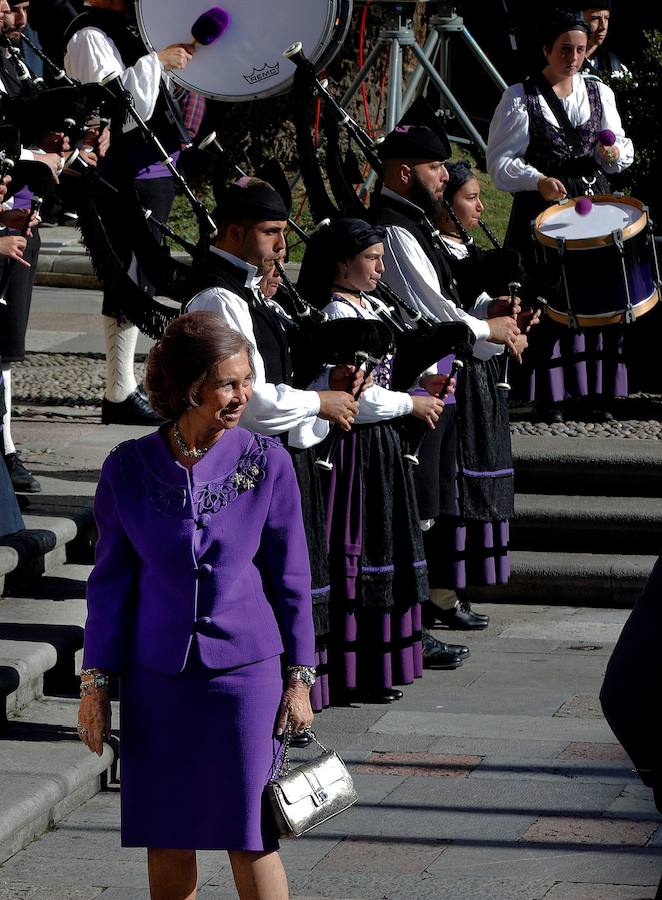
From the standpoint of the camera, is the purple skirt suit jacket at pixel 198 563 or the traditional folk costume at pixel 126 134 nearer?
the purple skirt suit jacket at pixel 198 563

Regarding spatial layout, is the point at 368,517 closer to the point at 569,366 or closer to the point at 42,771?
the point at 42,771

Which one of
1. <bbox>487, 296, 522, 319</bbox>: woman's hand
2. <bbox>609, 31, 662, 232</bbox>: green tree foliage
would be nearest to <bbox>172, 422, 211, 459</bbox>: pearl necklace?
<bbox>487, 296, 522, 319</bbox>: woman's hand

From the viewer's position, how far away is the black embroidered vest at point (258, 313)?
196 inches

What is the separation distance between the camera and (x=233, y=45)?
709 cm

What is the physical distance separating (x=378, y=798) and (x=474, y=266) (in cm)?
234

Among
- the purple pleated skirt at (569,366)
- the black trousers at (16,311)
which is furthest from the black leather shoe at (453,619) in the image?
the black trousers at (16,311)

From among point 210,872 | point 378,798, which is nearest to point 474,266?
point 378,798

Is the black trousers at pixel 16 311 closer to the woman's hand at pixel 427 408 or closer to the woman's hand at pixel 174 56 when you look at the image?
the woman's hand at pixel 174 56

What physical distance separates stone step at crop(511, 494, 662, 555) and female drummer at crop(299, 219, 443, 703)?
5.06ft

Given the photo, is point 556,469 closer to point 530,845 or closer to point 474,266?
point 474,266

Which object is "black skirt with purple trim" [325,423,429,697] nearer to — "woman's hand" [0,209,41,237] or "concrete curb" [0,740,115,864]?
"concrete curb" [0,740,115,864]

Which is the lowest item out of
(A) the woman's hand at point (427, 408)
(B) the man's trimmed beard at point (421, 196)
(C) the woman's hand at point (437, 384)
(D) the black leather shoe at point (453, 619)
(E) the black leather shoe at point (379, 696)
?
(E) the black leather shoe at point (379, 696)

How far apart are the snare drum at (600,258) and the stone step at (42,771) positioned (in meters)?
3.12

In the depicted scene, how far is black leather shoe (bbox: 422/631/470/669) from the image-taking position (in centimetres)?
632
